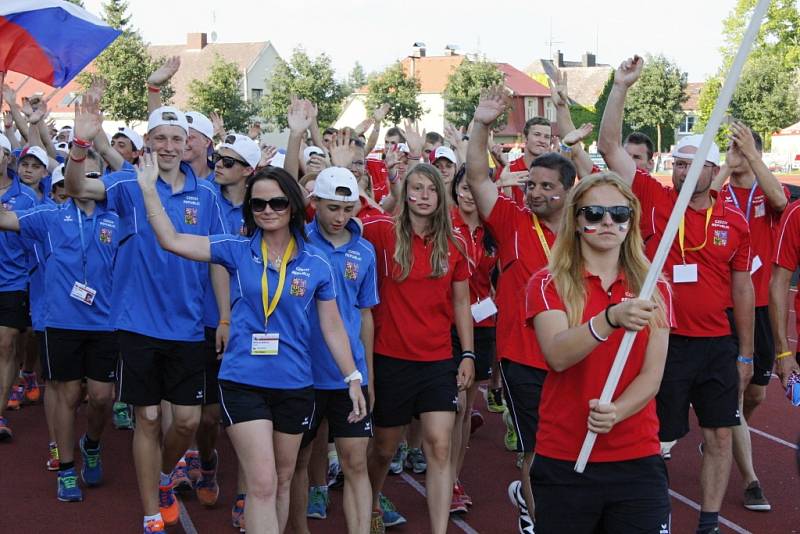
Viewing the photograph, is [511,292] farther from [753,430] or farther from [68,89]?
[68,89]

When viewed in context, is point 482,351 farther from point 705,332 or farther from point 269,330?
point 269,330

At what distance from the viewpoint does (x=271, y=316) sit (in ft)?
17.4

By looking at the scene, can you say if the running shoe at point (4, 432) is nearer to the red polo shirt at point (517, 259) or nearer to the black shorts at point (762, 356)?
the red polo shirt at point (517, 259)

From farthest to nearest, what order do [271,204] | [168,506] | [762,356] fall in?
[762,356] → [168,506] → [271,204]

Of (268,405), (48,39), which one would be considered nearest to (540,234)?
(268,405)

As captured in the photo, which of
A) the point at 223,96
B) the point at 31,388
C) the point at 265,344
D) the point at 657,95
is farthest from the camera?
the point at 657,95

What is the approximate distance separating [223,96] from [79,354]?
43.7 m

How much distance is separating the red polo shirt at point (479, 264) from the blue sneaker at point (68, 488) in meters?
2.96

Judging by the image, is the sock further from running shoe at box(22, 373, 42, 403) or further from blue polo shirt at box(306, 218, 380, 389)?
running shoe at box(22, 373, 42, 403)

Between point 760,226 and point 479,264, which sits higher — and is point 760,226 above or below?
above

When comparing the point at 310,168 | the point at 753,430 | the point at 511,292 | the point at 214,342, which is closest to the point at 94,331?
the point at 214,342

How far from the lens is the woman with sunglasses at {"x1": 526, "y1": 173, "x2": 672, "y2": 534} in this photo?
155 inches

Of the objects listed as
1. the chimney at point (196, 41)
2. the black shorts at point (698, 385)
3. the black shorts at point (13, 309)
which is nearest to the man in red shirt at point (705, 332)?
the black shorts at point (698, 385)

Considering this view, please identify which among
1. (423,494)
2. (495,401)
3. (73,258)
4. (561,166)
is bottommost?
(495,401)
